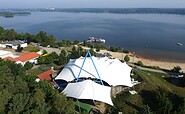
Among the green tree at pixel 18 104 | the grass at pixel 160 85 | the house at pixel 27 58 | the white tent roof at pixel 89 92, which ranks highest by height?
the green tree at pixel 18 104

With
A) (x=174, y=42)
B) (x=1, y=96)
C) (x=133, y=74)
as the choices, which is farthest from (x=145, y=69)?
(x=174, y=42)

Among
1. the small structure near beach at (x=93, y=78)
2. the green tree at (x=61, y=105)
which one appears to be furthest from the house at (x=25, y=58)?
the green tree at (x=61, y=105)

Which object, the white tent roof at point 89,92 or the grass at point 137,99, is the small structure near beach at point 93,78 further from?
the grass at point 137,99

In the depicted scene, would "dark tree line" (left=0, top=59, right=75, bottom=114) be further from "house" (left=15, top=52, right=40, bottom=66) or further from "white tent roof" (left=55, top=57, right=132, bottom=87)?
"house" (left=15, top=52, right=40, bottom=66)

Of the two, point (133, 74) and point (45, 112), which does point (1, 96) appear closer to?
point (45, 112)

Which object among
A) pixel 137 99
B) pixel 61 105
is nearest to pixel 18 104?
pixel 61 105

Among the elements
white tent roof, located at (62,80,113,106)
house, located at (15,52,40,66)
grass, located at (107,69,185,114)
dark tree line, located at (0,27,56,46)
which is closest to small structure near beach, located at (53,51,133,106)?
white tent roof, located at (62,80,113,106)

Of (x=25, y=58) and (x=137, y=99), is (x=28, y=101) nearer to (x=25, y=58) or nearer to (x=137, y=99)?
(x=137, y=99)

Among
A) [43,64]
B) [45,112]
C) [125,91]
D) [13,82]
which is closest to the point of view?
[45,112]
